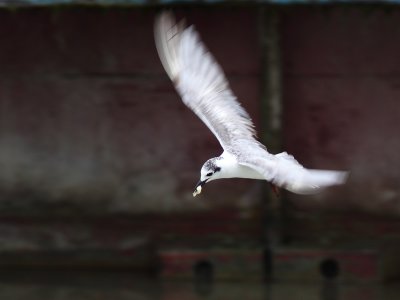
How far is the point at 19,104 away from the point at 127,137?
74 centimetres

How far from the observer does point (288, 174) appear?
466 centimetres

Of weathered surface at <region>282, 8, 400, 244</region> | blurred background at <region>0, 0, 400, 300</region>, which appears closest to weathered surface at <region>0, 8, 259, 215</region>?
blurred background at <region>0, 0, 400, 300</region>

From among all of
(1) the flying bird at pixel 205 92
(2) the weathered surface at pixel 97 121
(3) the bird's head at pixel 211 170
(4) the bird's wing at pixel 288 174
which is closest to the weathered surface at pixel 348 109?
(2) the weathered surface at pixel 97 121

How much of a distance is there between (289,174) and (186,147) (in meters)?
2.89

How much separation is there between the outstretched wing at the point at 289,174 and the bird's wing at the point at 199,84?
679 millimetres

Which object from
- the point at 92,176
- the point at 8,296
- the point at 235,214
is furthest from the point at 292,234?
the point at 8,296

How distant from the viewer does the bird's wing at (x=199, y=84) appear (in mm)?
5977

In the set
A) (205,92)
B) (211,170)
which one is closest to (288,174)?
(211,170)

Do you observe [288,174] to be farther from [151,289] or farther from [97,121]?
[97,121]

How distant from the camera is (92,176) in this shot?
756 centimetres

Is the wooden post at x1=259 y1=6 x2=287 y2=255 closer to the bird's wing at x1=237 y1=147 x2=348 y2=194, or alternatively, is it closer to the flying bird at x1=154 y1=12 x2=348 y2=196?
the flying bird at x1=154 y1=12 x2=348 y2=196

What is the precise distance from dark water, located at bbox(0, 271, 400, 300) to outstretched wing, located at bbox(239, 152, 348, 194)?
2052 mm

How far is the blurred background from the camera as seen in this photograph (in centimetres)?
739

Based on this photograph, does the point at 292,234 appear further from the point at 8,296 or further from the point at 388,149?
the point at 8,296
